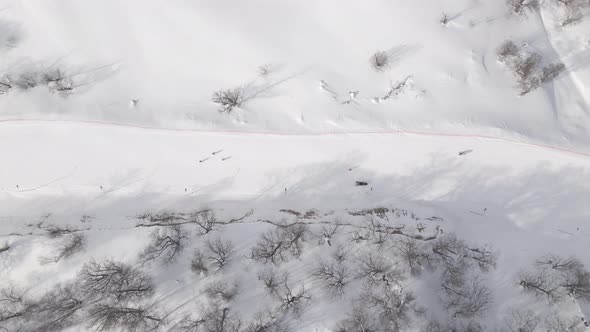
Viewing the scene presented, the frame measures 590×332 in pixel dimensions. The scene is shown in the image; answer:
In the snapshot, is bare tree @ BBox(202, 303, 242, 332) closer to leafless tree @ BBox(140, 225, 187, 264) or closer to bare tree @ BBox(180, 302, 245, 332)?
bare tree @ BBox(180, 302, 245, 332)

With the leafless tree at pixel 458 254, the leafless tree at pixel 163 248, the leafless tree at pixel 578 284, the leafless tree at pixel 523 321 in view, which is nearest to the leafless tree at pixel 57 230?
→ the leafless tree at pixel 163 248

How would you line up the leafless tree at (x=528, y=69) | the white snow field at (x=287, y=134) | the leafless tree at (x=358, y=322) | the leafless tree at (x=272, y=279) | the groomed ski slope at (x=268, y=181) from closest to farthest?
the leafless tree at (x=358, y=322) → the leafless tree at (x=272, y=279) → the white snow field at (x=287, y=134) → the groomed ski slope at (x=268, y=181) → the leafless tree at (x=528, y=69)

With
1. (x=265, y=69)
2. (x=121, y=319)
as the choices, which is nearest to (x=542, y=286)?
(x=265, y=69)

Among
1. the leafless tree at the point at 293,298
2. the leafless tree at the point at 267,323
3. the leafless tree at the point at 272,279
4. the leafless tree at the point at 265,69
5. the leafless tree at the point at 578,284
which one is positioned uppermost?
the leafless tree at the point at 265,69

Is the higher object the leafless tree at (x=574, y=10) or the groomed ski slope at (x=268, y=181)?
the leafless tree at (x=574, y=10)

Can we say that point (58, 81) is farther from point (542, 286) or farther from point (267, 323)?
point (542, 286)

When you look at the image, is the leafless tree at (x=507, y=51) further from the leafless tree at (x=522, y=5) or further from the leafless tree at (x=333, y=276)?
the leafless tree at (x=333, y=276)
